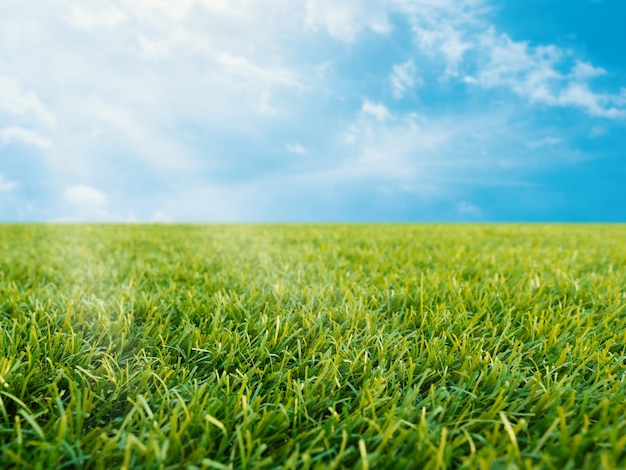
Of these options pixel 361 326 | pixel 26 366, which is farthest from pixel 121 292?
pixel 361 326

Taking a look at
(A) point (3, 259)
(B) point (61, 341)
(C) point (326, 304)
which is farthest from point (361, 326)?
(A) point (3, 259)

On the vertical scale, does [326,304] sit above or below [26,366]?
above

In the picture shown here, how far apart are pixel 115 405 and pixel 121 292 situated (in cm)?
107

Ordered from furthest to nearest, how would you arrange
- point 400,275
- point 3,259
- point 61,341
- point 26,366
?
point 3,259 → point 400,275 → point 61,341 → point 26,366

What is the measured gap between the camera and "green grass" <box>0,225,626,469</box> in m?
0.90

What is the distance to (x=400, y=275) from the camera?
8.27 ft

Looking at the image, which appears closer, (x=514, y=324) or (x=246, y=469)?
(x=246, y=469)

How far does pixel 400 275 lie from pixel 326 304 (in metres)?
0.80

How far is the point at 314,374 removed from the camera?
127cm

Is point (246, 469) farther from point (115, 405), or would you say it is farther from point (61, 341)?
point (61, 341)

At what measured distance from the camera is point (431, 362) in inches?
51.7

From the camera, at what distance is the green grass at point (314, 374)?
0.90 meters

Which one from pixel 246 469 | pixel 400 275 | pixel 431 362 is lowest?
pixel 246 469

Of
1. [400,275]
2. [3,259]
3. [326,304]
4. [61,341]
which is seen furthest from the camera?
[3,259]
